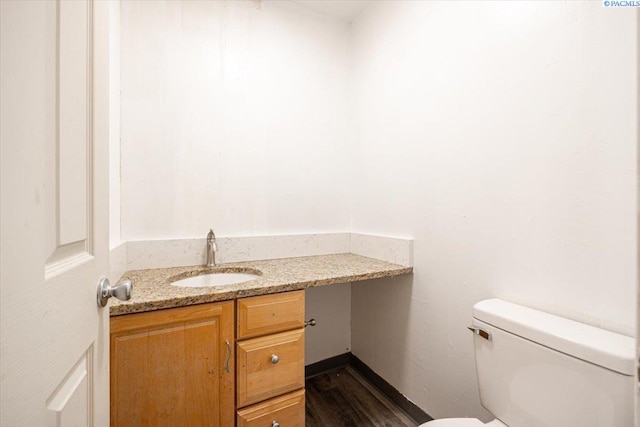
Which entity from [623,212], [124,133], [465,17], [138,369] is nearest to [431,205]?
[623,212]

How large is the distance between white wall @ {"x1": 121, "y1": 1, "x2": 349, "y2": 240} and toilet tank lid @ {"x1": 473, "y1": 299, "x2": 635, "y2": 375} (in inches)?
44.8

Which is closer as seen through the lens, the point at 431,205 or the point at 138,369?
the point at 138,369

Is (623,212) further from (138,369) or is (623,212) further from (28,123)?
(138,369)

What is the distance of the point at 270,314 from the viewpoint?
1.16 m

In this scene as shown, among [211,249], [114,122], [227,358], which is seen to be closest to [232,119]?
[114,122]

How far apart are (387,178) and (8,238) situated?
1.57 meters

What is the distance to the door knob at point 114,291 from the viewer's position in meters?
0.59

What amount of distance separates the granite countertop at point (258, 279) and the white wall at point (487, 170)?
11.3 inches

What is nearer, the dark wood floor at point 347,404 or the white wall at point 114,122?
the white wall at point 114,122

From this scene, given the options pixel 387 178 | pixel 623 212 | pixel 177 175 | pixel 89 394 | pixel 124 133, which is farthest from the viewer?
pixel 387 178

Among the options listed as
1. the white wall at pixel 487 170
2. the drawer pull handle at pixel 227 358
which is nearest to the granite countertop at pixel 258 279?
the drawer pull handle at pixel 227 358

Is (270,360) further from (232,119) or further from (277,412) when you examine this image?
(232,119)

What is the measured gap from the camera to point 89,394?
560 millimetres

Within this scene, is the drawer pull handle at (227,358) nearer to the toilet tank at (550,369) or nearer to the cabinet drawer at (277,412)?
the cabinet drawer at (277,412)
